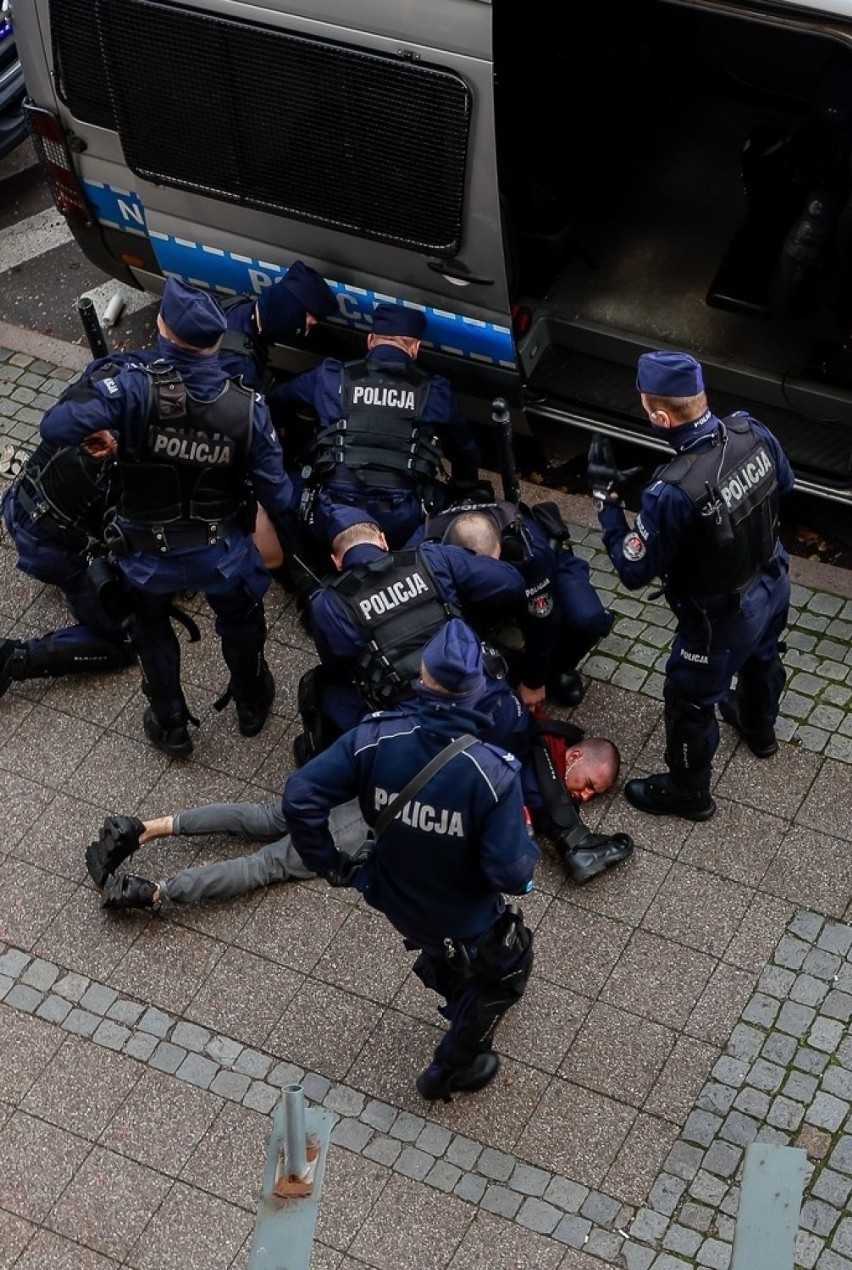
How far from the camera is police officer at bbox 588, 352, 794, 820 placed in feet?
17.4

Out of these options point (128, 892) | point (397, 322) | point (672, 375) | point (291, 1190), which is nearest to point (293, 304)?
point (397, 322)

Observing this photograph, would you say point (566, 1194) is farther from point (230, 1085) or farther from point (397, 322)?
point (397, 322)

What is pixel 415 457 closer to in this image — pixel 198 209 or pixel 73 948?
pixel 198 209

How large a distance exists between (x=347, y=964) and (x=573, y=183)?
4455 millimetres

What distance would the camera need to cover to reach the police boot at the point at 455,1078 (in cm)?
537

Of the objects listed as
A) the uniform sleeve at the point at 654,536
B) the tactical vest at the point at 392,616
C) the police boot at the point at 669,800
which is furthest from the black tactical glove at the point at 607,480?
the police boot at the point at 669,800

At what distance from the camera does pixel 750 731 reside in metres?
6.34

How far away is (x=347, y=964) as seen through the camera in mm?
5867

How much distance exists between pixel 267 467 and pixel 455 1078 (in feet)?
7.42

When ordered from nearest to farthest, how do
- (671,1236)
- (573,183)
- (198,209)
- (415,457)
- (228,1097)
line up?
(671,1236) → (228,1097) → (415,457) → (198,209) → (573,183)

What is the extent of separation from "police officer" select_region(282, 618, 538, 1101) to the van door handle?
260 centimetres

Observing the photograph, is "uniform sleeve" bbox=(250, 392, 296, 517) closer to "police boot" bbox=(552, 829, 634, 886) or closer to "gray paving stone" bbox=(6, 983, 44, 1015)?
"police boot" bbox=(552, 829, 634, 886)

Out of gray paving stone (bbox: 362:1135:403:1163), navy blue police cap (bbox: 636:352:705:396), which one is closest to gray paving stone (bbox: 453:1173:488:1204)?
gray paving stone (bbox: 362:1135:403:1163)

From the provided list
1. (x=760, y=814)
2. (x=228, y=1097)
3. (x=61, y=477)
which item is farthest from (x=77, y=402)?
(x=760, y=814)
